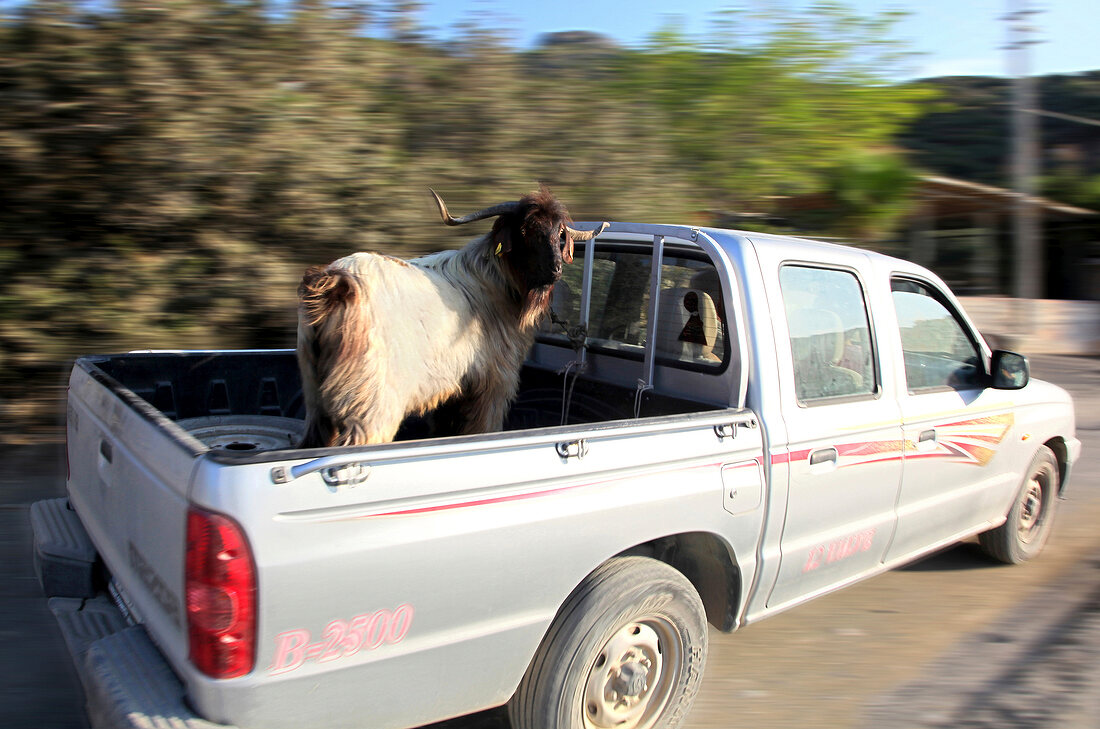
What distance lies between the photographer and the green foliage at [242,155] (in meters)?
6.40

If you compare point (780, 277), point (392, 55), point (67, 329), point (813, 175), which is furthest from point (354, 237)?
point (813, 175)

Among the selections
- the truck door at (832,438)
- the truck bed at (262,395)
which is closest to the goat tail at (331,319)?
the truck bed at (262,395)

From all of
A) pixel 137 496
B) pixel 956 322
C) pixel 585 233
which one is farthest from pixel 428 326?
pixel 956 322

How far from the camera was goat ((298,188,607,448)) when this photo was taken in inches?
135

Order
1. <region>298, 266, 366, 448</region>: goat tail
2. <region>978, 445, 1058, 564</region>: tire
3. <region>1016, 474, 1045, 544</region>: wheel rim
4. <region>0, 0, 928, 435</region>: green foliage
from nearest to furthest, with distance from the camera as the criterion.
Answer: <region>298, 266, 366, 448</region>: goat tail, <region>978, 445, 1058, 564</region>: tire, <region>1016, 474, 1045, 544</region>: wheel rim, <region>0, 0, 928, 435</region>: green foliage

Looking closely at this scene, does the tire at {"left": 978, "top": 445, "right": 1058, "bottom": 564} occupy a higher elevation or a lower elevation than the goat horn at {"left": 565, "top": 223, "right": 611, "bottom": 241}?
lower

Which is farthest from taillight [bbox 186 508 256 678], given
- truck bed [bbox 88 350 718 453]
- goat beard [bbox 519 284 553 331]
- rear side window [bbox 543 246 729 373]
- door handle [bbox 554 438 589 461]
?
rear side window [bbox 543 246 729 373]

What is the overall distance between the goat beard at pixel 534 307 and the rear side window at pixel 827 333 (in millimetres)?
1098

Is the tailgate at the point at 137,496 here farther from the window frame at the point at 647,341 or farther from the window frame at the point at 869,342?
the window frame at the point at 869,342

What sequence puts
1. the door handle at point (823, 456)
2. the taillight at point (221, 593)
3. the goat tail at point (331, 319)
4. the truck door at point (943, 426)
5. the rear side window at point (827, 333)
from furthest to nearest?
1. the truck door at point (943, 426)
2. the rear side window at point (827, 333)
3. the door handle at point (823, 456)
4. the goat tail at point (331, 319)
5. the taillight at point (221, 593)

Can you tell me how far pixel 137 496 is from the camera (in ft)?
8.98

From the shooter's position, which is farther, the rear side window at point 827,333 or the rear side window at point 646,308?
the rear side window at point 646,308

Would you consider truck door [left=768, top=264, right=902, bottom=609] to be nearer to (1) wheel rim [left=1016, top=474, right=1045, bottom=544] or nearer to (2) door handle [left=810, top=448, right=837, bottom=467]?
(2) door handle [left=810, top=448, right=837, bottom=467]

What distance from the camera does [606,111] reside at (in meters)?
8.70
